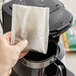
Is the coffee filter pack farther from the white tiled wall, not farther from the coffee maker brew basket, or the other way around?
the white tiled wall

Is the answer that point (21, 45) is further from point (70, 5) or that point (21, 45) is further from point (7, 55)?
point (70, 5)

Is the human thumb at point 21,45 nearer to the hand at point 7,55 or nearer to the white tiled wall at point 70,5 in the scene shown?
the hand at point 7,55

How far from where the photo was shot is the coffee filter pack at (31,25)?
485 mm

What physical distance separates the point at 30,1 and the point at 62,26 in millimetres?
135

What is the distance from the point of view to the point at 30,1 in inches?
24.7

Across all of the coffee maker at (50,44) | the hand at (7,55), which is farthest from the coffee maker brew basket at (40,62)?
the hand at (7,55)

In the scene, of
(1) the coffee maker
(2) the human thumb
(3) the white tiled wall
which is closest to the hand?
(2) the human thumb

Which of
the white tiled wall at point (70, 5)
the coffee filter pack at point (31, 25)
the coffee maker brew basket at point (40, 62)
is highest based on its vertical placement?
the coffee filter pack at point (31, 25)

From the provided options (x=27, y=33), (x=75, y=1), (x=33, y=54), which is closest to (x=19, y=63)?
(x=33, y=54)

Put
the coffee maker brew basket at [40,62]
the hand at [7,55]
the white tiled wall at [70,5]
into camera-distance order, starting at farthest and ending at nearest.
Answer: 1. the white tiled wall at [70,5]
2. the coffee maker brew basket at [40,62]
3. the hand at [7,55]

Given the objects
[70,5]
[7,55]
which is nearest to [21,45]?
[7,55]

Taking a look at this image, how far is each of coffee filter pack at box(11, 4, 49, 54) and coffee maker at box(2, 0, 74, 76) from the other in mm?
52

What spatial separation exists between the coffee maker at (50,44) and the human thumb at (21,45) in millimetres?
78

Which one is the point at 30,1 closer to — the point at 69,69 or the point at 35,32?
the point at 35,32
